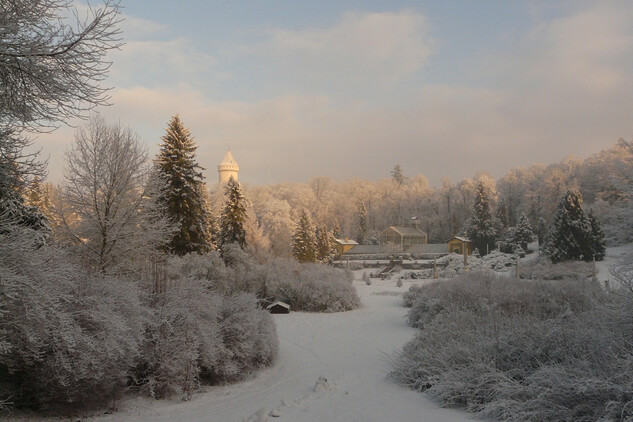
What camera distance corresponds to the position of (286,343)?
1438cm

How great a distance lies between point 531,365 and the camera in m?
6.90

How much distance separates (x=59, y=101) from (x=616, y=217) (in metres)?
7.30

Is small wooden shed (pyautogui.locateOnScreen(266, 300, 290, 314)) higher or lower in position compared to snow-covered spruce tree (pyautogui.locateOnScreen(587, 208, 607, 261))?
lower

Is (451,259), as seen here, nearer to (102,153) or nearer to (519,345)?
(102,153)

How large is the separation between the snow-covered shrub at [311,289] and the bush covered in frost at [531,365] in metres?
11.2

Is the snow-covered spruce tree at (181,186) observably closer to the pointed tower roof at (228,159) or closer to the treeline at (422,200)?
the treeline at (422,200)

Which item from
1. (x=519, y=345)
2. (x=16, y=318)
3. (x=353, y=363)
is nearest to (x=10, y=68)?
(x=16, y=318)

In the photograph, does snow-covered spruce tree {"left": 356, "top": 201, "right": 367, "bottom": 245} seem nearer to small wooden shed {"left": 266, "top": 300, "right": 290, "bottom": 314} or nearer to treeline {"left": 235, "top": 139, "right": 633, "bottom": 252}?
treeline {"left": 235, "top": 139, "right": 633, "bottom": 252}

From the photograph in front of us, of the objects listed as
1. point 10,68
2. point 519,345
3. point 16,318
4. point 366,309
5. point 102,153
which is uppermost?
point 102,153

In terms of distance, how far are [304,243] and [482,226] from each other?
1932 cm

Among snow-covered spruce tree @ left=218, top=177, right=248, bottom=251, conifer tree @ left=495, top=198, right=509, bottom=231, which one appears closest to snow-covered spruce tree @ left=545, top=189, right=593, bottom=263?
conifer tree @ left=495, top=198, right=509, bottom=231

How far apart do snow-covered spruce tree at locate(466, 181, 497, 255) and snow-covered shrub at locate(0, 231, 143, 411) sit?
45.9 meters

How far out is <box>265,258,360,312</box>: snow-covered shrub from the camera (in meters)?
21.5

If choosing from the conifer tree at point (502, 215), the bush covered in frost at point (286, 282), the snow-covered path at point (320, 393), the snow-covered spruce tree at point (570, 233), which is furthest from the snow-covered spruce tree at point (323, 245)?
the snow-covered path at point (320, 393)
